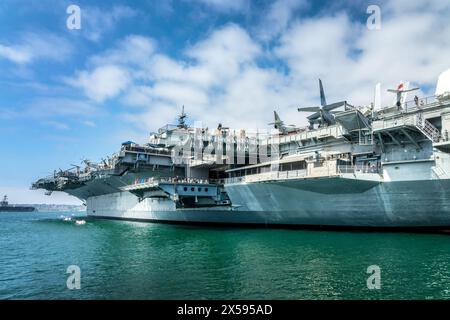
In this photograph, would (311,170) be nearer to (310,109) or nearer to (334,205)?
(334,205)

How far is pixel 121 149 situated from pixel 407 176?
2473 cm

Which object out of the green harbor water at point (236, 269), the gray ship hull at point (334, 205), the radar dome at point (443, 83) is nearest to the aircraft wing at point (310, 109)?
the gray ship hull at point (334, 205)

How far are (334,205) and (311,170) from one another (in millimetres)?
3027

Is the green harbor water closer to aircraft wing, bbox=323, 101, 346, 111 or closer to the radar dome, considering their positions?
the radar dome

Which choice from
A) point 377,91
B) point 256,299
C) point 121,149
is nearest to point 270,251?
point 256,299

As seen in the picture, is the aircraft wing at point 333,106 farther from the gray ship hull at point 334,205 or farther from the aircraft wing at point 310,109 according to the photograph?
the gray ship hull at point 334,205

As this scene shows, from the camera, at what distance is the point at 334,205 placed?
77.8 ft

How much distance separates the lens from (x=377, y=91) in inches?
988

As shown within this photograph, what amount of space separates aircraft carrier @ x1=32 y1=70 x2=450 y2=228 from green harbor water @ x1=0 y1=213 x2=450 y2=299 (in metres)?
3.19

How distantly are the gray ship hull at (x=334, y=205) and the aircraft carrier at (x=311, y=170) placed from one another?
67mm

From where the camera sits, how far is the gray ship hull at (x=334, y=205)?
20.2 m

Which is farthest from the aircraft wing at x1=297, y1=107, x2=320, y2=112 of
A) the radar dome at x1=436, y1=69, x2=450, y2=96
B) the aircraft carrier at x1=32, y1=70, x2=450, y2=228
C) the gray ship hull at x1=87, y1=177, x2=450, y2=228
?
the radar dome at x1=436, y1=69, x2=450, y2=96
